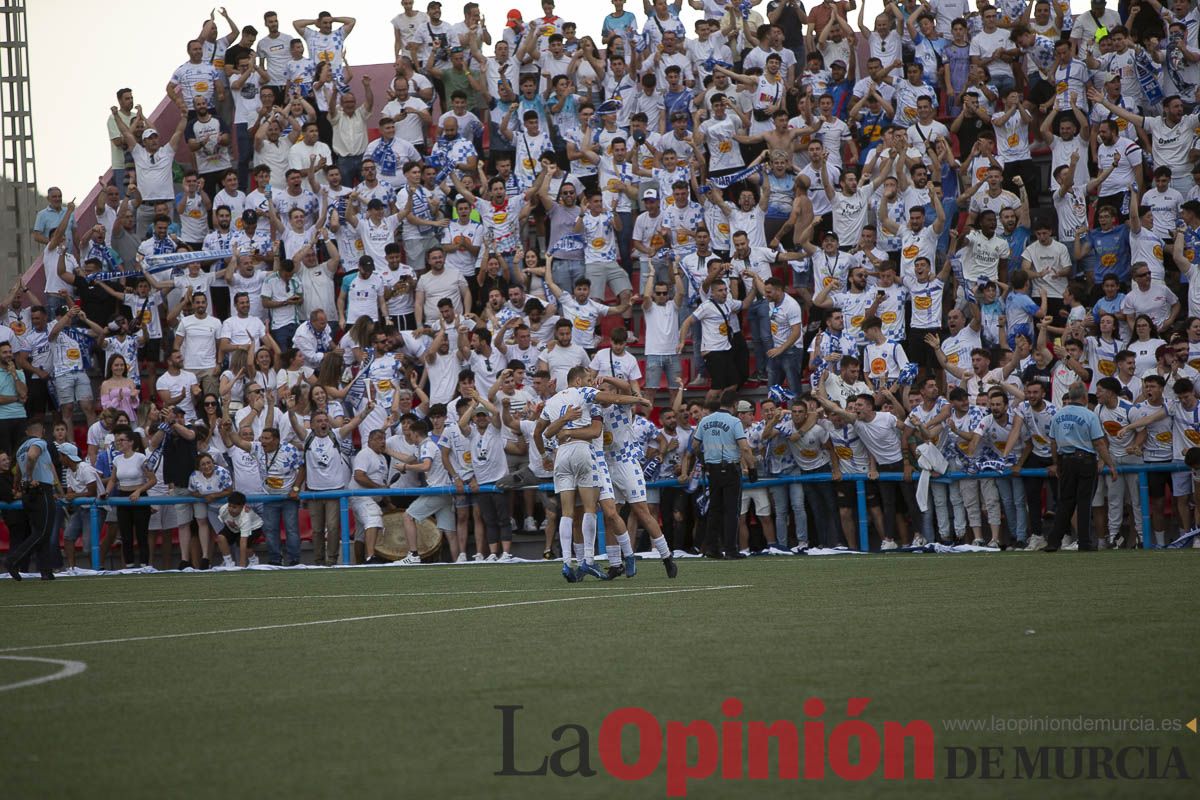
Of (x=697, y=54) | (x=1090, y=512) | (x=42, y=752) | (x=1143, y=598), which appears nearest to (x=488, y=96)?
(x=697, y=54)

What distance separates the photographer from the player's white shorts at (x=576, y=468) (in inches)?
527

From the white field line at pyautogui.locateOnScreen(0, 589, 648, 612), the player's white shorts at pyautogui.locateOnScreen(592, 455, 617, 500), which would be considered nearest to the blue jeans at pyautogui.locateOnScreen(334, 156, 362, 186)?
the white field line at pyautogui.locateOnScreen(0, 589, 648, 612)

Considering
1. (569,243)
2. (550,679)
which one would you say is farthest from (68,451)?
(550,679)

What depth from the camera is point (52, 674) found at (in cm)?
792

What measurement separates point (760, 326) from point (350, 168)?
8.07 m

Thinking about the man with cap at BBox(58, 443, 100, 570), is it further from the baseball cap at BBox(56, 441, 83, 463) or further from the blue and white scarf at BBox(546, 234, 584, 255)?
the blue and white scarf at BBox(546, 234, 584, 255)

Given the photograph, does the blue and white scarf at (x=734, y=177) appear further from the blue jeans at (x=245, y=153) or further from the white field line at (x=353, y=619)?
the white field line at (x=353, y=619)

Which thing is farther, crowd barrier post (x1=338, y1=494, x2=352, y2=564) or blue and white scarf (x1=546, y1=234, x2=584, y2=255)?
blue and white scarf (x1=546, y1=234, x2=584, y2=255)

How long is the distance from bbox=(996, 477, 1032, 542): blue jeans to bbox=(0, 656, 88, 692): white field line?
12941 millimetres

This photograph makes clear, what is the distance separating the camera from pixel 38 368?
22656 millimetres

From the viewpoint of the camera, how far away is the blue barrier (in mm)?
17562

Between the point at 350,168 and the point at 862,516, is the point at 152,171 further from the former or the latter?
the point at 862,516

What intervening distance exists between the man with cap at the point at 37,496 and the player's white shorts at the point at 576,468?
26.9ft

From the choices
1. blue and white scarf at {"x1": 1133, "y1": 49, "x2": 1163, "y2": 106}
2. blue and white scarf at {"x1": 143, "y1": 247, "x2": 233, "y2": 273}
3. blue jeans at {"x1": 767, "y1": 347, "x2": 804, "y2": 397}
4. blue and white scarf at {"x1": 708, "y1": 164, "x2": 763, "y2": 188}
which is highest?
blue and white scarf at {"x1": 1133, "y1": 49, "x2": 1163, "y2": 106}
